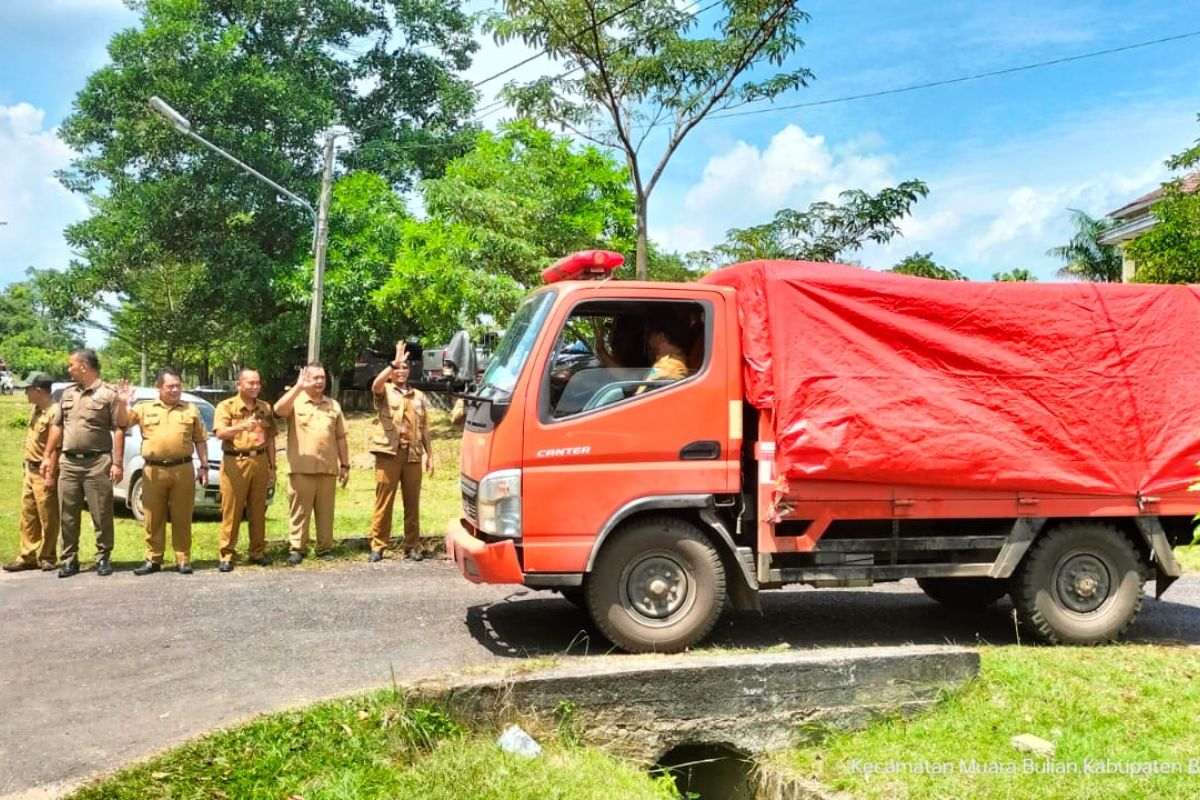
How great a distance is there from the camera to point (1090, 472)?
621 centimetres

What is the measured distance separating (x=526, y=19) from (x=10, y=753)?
10753 millimetres

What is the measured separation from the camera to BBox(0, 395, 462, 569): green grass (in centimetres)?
962

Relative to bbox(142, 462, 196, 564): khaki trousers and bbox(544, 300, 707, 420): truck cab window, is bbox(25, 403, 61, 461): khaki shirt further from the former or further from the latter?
bbox(544, 300, 707, 420): truck cab window

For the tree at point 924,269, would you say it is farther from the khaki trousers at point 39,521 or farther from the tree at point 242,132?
the tree at point 242,132

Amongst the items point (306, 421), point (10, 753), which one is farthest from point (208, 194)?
point (10, 753)

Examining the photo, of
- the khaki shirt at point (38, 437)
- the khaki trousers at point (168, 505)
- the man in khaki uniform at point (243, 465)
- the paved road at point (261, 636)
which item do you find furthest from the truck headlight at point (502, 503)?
the khaki shirt at point (38, 437)

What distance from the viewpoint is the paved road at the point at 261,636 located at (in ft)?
15.8

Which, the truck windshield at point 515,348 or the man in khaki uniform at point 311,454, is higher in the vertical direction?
the truck windshield at point 515,348

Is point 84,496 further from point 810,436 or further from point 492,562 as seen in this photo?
point 810,436

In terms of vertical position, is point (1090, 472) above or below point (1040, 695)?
above

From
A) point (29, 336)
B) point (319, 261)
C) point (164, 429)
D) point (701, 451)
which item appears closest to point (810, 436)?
point (701, 451)

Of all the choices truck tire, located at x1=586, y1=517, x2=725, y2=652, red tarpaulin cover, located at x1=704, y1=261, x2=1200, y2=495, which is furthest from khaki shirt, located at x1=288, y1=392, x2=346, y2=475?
red tarpaulin cover, located at x1=704, y1=261, x2=1200, y2=495

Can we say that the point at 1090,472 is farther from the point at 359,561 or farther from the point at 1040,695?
the point at 359,561

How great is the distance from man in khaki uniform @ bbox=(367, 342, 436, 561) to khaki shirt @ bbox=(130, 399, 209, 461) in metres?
1.59
